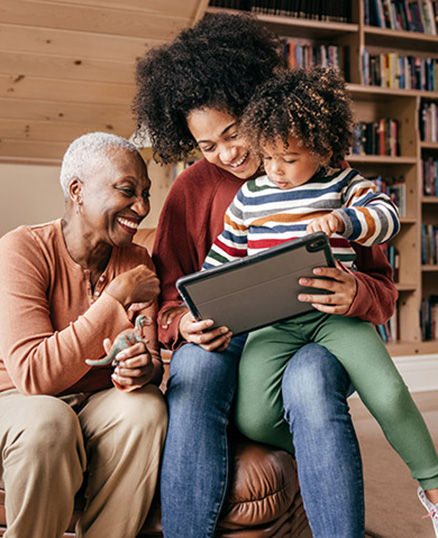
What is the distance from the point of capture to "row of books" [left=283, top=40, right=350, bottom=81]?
11.6ft

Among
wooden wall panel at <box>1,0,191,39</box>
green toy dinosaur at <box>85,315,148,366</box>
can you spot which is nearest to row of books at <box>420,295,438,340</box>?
wooden wall panel at <box>1,0,191,39</box>

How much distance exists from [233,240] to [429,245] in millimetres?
2701

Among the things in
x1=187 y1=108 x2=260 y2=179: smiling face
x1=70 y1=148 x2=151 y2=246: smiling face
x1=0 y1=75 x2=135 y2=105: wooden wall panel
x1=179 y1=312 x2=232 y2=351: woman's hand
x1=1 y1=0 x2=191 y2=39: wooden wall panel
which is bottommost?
x1=179 y1=312 x2=232 y2=351: woman's hand

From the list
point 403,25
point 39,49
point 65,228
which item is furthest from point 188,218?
point 403,25

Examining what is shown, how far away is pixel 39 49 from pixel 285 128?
1988 mm

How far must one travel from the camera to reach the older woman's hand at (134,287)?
4.21ft

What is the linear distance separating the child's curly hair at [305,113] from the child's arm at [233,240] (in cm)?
17

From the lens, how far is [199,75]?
153 cm

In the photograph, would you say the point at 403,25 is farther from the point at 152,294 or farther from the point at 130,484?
the point at 130,484

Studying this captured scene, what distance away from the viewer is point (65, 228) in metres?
1.45

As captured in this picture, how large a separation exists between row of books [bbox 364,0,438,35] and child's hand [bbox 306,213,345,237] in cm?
288

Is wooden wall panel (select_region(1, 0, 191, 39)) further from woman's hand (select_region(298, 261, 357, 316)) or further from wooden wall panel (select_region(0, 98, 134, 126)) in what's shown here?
woman's hand (select_region(298, 261, 357, 316))

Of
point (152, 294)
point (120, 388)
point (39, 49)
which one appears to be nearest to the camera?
point (120, 388)

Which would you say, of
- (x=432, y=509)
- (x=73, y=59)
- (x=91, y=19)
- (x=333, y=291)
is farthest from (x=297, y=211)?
(x=73, y=59)
